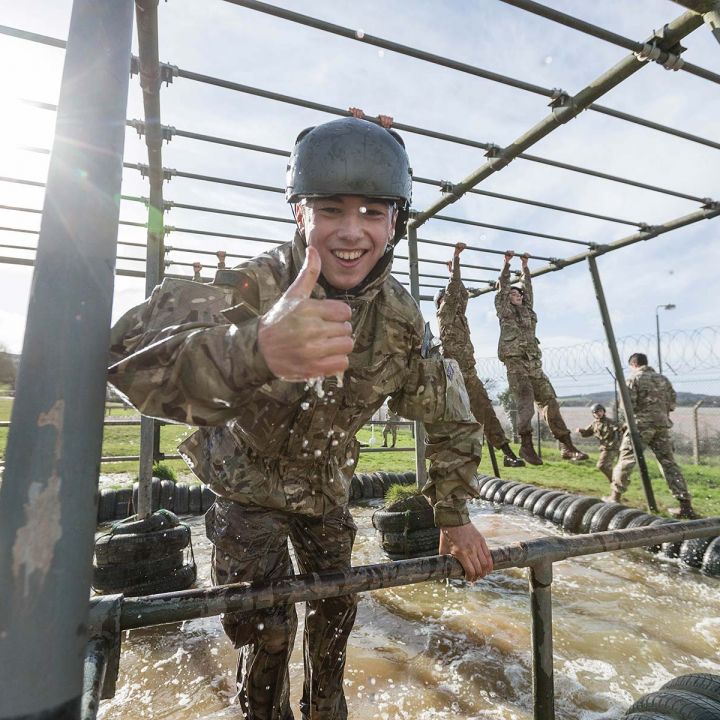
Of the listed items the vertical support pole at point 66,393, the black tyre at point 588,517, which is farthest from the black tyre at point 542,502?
the vertical support pole at point 66,393

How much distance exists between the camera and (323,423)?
1683mm

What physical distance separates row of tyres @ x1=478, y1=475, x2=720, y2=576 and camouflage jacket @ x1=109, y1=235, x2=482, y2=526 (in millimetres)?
3476

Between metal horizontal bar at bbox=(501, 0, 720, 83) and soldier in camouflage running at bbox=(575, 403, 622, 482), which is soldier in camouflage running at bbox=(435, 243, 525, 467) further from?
metal horizontal bar at bbox=(501, 0, 720, 83)

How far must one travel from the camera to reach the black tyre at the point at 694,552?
170 inches

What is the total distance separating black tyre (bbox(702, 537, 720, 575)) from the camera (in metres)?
4.14

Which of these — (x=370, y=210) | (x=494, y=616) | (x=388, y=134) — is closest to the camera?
(x=370, y=210)

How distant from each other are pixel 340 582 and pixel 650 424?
6.91 metres

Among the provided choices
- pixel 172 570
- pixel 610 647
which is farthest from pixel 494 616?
pixel 172 570

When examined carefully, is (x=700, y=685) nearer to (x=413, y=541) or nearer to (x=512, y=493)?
(x=413, y=541)

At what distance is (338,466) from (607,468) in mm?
7401

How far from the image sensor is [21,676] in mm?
562

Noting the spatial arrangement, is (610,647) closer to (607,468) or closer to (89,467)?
(89,467)

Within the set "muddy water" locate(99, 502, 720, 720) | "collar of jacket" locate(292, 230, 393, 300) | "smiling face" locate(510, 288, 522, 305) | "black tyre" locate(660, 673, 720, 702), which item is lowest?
"muddy water" locate(99, 502, 720, 720)

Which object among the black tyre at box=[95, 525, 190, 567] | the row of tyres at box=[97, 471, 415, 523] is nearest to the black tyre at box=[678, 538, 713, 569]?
the row of tyres at box=[97, 471, 415, 523]
